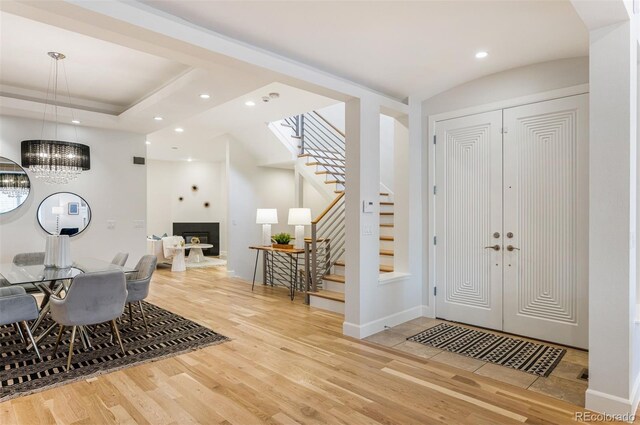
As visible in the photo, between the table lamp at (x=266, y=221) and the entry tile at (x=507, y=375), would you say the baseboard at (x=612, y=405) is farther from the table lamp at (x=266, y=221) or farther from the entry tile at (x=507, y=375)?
the table lamp at (x=266, y=221)

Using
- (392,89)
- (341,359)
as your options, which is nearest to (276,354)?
(341,359)

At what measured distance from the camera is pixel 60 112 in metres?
5.04

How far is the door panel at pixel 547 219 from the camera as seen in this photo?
139 inches

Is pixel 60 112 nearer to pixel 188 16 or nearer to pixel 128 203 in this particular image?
pixel 128 203

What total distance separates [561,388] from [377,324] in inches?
69.6

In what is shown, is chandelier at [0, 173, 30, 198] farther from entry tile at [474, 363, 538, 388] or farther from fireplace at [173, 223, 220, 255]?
fireplace at [173, 223, 220, 255]

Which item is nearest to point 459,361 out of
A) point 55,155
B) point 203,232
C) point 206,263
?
point 55,155

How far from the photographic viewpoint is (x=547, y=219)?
372 cm

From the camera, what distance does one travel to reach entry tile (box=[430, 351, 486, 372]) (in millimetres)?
3135

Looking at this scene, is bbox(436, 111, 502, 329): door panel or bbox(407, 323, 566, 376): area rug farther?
bbox(436, 111, 502, 329): door panel

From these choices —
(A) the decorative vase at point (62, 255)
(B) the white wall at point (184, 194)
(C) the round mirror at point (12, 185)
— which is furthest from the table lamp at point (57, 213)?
(B) the white wall at point (184, 194)

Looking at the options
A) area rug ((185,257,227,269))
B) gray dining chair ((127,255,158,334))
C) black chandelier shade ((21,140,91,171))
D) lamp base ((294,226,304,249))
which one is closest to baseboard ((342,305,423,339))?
lamp base ((294,226,304,249))

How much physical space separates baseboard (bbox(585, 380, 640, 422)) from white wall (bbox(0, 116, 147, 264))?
622cm

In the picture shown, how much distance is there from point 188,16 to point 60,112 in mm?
3609
